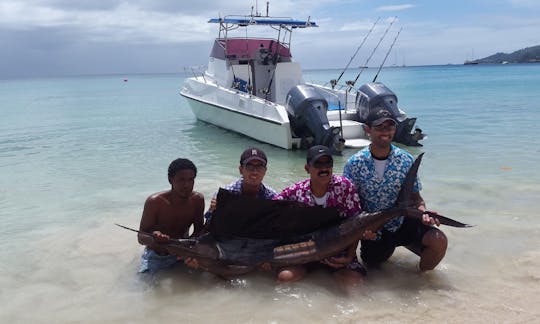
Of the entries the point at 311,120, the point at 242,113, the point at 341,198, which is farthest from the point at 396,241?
the point at 242,113

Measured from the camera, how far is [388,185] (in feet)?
11.0

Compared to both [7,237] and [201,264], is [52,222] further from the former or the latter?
[201,264]

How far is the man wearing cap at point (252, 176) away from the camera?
3329 mm

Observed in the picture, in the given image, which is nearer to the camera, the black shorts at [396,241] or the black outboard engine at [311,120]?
the black shorts at [396,241]

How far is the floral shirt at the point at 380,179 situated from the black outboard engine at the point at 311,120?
5.68 meters

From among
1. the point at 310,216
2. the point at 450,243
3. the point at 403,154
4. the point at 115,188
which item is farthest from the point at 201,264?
the point at 115,188

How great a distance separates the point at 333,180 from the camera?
11.0 feet

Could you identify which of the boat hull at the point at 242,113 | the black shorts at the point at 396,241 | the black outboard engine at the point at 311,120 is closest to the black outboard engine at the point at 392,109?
the black outboard engine at the point at 311,120

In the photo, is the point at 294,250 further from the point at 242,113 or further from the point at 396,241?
the point at 242,113

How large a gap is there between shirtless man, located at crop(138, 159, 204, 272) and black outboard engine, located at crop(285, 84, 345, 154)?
19.2ft

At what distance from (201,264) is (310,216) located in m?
0.88

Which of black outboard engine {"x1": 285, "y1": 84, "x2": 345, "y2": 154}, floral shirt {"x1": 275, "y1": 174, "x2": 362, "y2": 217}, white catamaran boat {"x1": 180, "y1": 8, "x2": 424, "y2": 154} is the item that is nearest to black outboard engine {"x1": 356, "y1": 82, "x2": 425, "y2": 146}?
white catamaran boat {"x1": 180, "y1": 8, "x2": 424, "y2": 154}

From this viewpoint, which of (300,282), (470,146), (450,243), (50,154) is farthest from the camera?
(50,154)

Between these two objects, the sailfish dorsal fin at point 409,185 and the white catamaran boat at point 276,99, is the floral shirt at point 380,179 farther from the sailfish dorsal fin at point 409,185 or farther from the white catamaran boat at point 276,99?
the white catamaran boat at point 276,99
